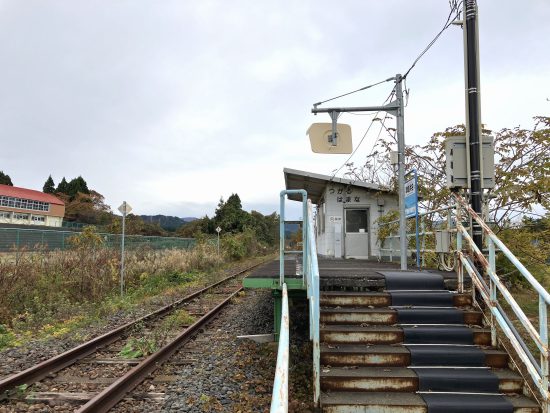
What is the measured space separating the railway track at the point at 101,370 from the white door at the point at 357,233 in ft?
24.8

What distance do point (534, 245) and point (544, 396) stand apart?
239 inches

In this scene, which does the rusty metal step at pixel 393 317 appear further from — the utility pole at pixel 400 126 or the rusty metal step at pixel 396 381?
the utility pole at pixel 400 126

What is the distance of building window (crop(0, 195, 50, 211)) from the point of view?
64.4 metres

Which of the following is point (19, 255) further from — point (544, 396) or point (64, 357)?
point (544, 396)

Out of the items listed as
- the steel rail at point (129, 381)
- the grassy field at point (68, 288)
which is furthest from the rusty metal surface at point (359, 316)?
the grassy field at point (68, 288)

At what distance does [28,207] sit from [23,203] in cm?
103

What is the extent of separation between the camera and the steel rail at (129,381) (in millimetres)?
4383

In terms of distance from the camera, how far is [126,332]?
8078mm

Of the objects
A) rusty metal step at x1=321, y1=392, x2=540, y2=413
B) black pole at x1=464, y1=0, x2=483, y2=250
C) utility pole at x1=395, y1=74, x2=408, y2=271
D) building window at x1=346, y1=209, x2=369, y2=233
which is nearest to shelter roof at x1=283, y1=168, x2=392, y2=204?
building window at x1=346, y1=209, x2=369, y2=233

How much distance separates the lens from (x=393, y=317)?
5238mm

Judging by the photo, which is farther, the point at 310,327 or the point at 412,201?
the point at 412,201

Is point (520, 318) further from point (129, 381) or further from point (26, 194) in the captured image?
point (26, 194)

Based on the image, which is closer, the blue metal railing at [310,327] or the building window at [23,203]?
the blue metal railing at [310,327]

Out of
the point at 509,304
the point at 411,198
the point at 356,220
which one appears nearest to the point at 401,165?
the point at 411,198
